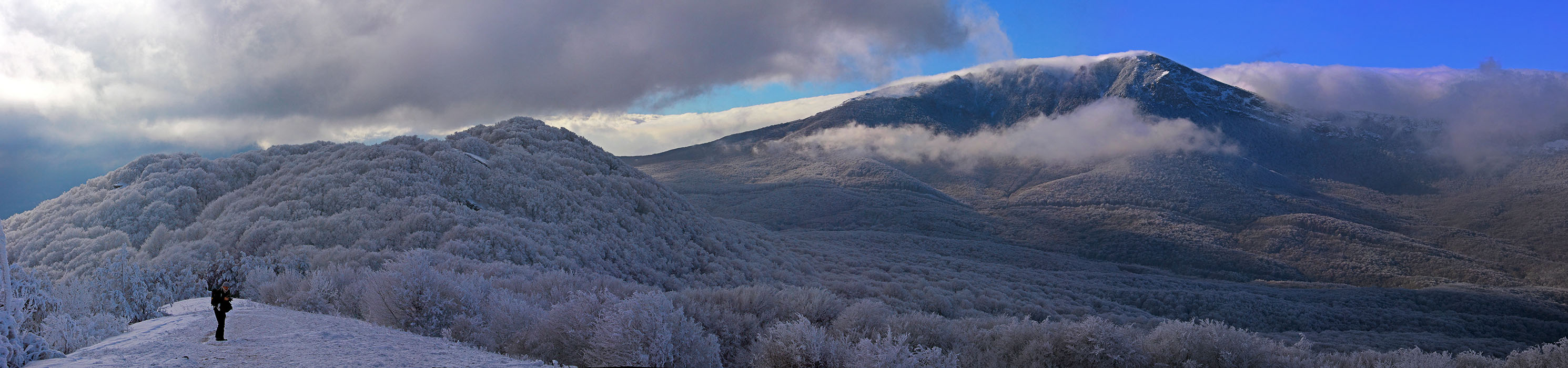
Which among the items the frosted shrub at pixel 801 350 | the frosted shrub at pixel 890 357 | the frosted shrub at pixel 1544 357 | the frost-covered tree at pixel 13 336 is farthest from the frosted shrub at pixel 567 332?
the frosted shrub at pixel 1544 357

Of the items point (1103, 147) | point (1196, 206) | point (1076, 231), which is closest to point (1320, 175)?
point (1103, 147)

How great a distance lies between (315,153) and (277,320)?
15.5 metres

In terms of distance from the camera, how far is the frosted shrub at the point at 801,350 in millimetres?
5219

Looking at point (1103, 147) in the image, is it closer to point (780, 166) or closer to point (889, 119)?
point (889, 119)

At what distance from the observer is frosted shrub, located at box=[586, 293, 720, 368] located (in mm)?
5438

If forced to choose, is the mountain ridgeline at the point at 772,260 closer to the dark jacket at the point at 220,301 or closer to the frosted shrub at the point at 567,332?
the frosted shrub at the point at 567,332

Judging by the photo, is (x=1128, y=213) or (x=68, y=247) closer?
(x=68, y=247)

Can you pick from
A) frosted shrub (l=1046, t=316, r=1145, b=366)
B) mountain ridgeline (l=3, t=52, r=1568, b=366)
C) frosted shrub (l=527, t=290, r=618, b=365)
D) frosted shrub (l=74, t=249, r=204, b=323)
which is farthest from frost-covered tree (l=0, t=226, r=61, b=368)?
frosted shrub (l=1046, t=316, r=1145, b=366)

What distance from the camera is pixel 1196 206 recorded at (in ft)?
299

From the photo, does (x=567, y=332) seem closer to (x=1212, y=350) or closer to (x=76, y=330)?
(x=76, y=330)

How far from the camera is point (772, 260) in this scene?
2462cm

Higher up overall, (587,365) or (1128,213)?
(587,365)

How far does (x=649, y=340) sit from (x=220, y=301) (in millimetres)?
5091

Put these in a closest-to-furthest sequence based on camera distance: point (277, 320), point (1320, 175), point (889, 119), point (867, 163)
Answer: point (277, 320), point (867, 163), point (1320, 175), point (889, 119)
